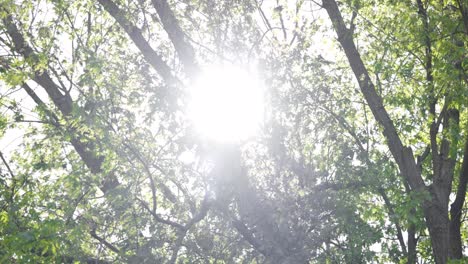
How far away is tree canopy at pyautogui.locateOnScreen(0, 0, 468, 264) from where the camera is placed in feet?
33.4

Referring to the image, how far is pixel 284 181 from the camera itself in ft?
33.4

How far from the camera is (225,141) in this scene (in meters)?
10.6

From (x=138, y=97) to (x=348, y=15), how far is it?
6.03 m

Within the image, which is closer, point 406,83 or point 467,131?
point 467,131

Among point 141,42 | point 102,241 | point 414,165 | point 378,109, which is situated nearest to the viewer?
point 102,241

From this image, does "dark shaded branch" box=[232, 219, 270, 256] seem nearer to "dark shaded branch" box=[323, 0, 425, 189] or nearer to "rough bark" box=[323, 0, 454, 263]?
"rough bark" box=[323, 0, 454, 263]

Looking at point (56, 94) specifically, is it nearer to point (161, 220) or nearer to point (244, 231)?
point (161, 220)

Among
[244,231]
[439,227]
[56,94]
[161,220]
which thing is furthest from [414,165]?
[56,94]

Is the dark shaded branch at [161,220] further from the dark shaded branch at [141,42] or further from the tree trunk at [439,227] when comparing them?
the tree trunk at [439,227]

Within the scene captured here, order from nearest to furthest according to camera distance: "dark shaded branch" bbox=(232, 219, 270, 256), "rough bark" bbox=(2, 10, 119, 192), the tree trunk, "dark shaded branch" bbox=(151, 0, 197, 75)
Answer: "dark shaded branch" bbox=(232, 219, 270, 256) → the tree trunk → "dark shaded branch" bbox=(151, 0, 197, 75) → "rough bark" bbox=(2, 10, 119, 192)

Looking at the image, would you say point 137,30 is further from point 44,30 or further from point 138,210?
point 138,210

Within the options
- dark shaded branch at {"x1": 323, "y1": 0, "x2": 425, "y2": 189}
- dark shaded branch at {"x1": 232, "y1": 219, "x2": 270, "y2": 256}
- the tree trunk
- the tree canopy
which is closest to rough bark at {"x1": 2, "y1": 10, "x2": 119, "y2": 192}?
the tree canopy

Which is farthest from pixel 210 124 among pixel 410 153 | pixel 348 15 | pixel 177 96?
pixel 348 15

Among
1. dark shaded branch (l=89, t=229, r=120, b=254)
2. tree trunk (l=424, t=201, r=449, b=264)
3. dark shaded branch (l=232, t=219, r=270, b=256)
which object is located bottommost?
dark shaded branch (l=232, t=219, r=270, b=256)
